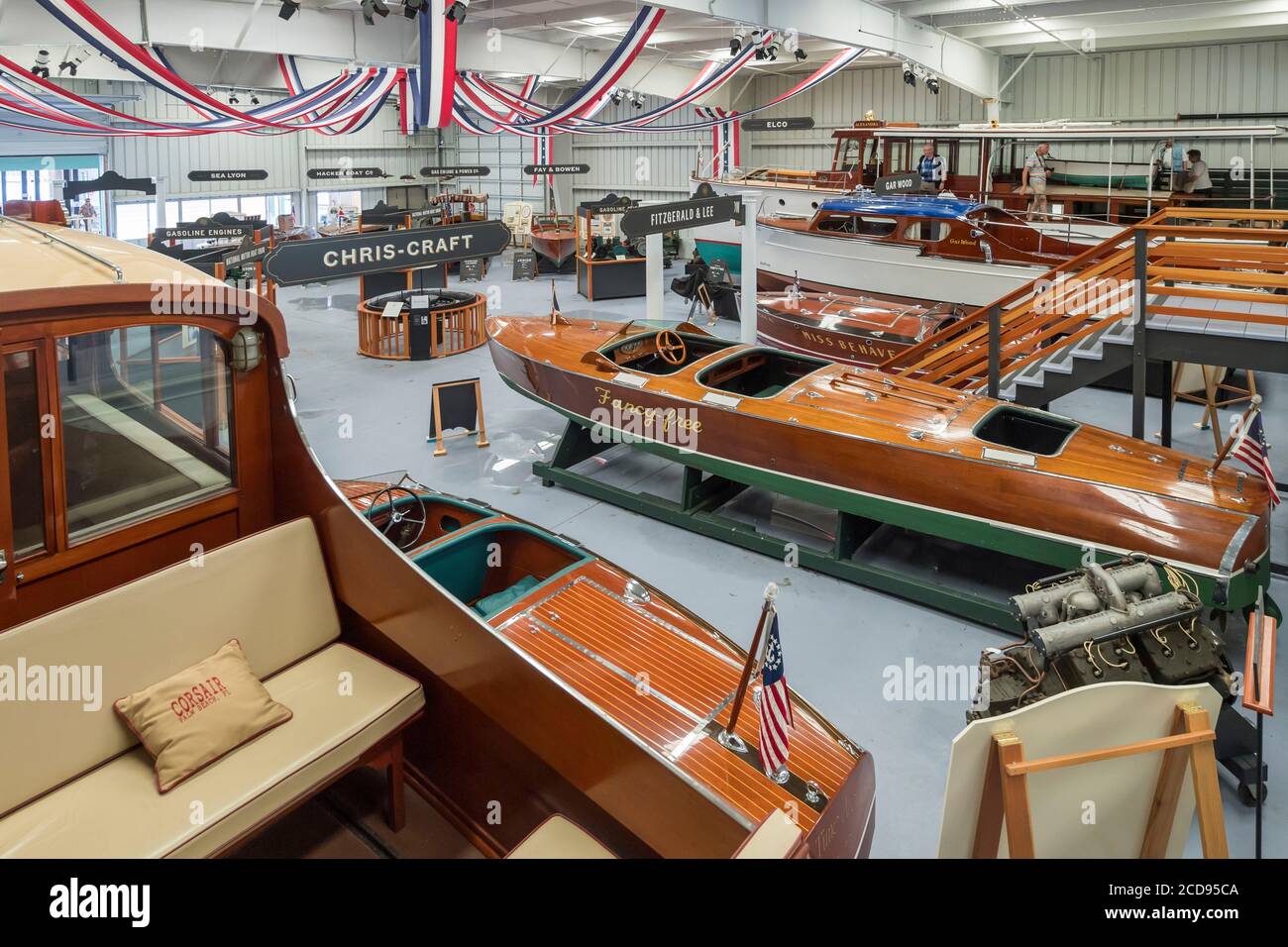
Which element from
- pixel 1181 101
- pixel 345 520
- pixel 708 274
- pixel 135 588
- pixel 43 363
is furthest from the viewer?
pixel 1181 101

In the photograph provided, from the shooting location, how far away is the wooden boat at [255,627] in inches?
111

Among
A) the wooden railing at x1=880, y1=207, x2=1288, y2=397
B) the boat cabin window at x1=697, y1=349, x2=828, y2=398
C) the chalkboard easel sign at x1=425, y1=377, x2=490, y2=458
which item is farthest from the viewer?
the chalkboard easel sign at x1=425, y1=377, x2=490, y2=458

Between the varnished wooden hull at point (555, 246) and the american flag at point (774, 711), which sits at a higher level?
the varnished wooden hull at point (555, 246)

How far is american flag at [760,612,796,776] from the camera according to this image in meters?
3.07

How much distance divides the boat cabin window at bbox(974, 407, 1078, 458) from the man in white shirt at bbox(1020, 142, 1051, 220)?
7255mm

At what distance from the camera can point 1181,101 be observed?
1590 cm

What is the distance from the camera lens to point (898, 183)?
1168cm

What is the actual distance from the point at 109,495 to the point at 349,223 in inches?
792

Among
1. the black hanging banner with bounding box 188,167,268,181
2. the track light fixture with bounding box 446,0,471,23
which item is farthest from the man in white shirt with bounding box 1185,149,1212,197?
the black hanging banner with bounding box 188,167,268,181

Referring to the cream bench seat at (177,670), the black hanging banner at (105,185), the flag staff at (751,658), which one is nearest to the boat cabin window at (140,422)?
the cream bench seat at (177,670)

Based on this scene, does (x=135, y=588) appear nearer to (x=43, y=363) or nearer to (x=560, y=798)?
(x=43, y=363)

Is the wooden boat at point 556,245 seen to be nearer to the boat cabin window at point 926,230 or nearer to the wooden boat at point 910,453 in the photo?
the boat cabin window at point 926,230

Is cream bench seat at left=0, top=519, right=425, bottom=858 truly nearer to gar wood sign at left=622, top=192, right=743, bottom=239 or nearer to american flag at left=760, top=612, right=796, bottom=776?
american flag at left=760, top=612, right=796, bottom=776
